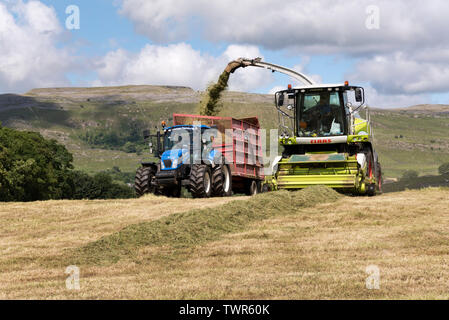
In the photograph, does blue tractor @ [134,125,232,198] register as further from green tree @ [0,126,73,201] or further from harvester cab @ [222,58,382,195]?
green tree @ [0,126,73,201]

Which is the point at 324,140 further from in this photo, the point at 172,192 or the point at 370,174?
the point at 172,192

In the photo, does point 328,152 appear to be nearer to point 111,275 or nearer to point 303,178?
point 303,178

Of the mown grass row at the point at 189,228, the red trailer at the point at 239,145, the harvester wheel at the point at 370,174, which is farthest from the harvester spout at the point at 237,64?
the mown grass row at the point at 189,228

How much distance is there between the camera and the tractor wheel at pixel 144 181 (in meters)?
20.6

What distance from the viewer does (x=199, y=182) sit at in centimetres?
1955

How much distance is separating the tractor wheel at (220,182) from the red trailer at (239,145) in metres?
0.52

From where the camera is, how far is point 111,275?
8844mm

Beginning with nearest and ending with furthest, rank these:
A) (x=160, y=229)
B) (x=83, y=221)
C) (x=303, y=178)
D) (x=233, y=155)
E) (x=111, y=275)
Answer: (x=111, y=275), (x=160, y=229), (x=83, y=221), (x=303, y=178), (x=233, y=155)

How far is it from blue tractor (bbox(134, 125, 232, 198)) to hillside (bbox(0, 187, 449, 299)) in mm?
3420

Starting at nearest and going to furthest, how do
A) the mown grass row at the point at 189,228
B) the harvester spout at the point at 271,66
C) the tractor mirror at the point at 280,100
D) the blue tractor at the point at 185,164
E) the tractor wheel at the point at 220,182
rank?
the mown grass row at the point at 189,228, the tractor mirror at the point at 280,100, the blue tractor at the point at 185,164, the tractor wheel at the point at 220,182, the harvester spout at the point at 271,66

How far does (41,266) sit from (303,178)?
933cm

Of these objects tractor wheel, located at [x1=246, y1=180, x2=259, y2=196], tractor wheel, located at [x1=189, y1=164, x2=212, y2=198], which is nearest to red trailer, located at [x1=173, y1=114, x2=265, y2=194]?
tractor wheel, located at [x1=246, y1=180, x2=259, y2=196]

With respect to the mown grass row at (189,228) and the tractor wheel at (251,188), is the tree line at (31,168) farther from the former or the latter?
the mown grass row at (189,228)
